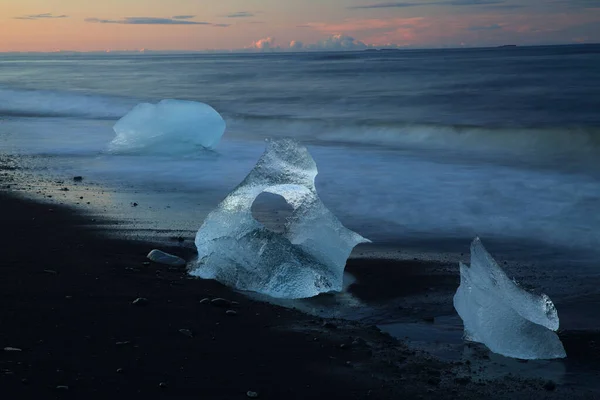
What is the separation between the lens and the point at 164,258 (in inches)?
251

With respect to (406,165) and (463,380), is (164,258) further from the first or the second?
(406,165)

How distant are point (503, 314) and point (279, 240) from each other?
1.81 meters

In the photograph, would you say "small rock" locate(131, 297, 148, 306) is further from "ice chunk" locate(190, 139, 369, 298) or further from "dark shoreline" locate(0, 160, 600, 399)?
"ice chunk" locate(190, 139, 369, 298)

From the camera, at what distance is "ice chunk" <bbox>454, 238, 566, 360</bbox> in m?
4.56

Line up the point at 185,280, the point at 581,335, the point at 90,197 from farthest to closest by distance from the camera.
→ the point at 90,197, the point at 185,280, the point at 581,335

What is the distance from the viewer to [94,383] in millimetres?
3742

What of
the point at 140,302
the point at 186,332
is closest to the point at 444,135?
the point at 140,302

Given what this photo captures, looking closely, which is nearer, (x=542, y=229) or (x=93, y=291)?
(x=93, y=291)

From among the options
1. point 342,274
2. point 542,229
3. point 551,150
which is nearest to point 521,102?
point 551,150

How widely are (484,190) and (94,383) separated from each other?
8.28 m

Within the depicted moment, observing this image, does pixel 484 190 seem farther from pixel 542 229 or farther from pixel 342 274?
pixel 342 274

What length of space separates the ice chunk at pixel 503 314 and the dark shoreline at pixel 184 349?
354 millimetres

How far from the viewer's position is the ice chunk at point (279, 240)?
5590mm

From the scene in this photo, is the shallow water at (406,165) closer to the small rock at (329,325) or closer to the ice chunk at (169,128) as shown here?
the ice chunk at (169,128)
